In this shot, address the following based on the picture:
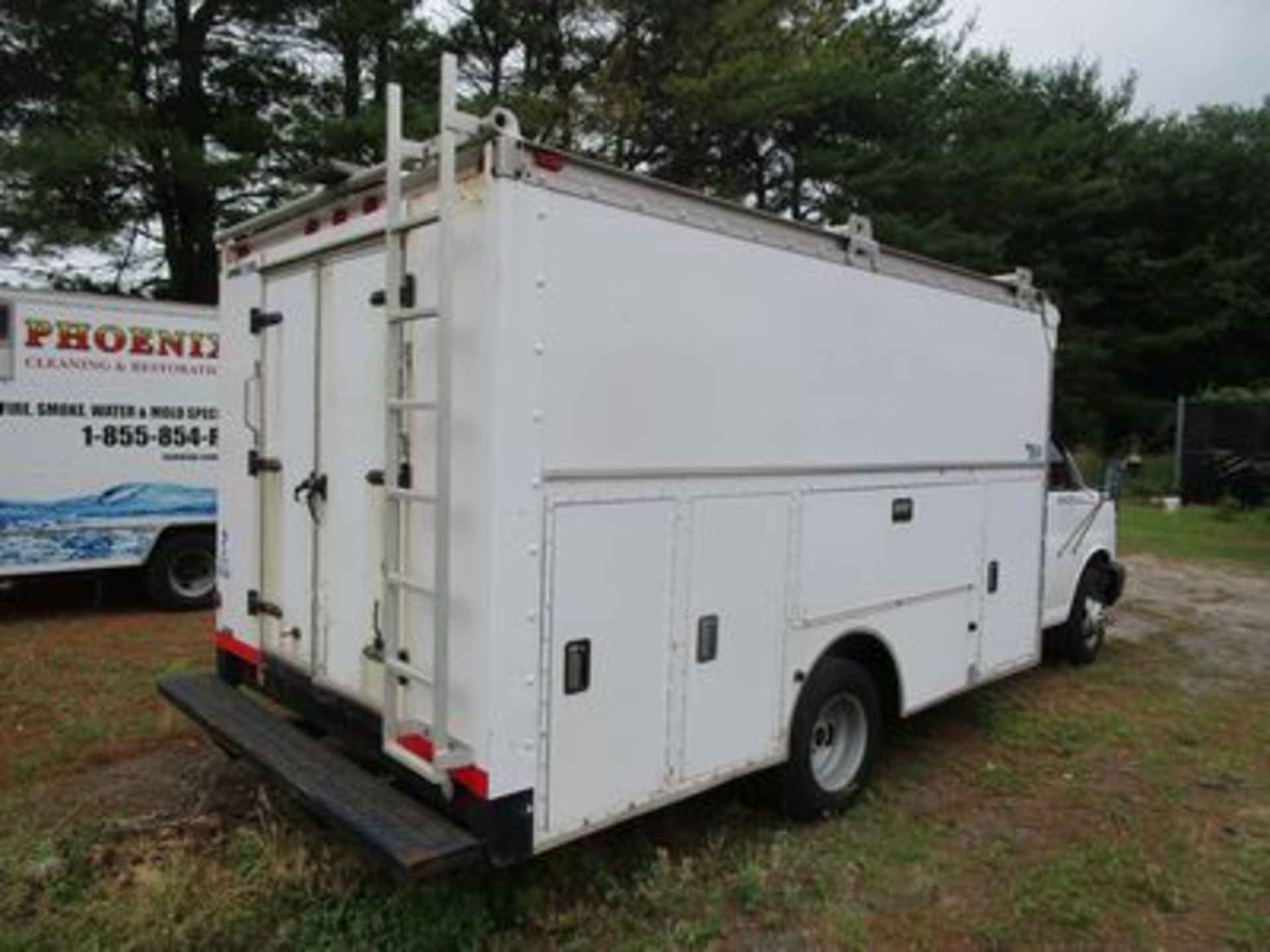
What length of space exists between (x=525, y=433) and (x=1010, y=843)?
120 inches

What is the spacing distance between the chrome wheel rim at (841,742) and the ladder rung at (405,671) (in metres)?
2.12

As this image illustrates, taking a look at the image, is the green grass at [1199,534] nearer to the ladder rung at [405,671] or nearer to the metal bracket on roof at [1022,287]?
the metal bracket on roof at [1022,287]

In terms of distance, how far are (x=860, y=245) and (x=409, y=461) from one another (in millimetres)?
2292

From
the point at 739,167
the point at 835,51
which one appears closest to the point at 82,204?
the point at 739,167

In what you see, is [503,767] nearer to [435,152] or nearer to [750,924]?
[750,924]

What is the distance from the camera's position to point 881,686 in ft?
15.9

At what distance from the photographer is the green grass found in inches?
567

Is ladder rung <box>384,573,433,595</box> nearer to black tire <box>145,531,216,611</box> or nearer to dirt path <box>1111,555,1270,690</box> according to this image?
black tire <box>145,531,216,611</box>

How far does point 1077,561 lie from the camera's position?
708cm

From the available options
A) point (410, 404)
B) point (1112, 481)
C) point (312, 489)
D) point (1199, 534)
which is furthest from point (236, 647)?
point (1199, 534)

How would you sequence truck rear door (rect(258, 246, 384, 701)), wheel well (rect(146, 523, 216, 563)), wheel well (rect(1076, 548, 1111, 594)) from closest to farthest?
truck rear door (rect(258, 246, 384, 701)) < wheel well (rect(1076, 548, 1111, 594)) < wheel well (rect(146, 523, 216, 563))

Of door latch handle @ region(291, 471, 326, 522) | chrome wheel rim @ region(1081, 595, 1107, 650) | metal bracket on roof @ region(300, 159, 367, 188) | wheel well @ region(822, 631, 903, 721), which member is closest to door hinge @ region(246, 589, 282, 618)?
door latch handle @ region(291, 471, 326, 522)

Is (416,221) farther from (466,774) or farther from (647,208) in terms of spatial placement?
(466,774)

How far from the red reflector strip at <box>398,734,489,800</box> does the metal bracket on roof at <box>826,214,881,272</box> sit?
268 centimetres
